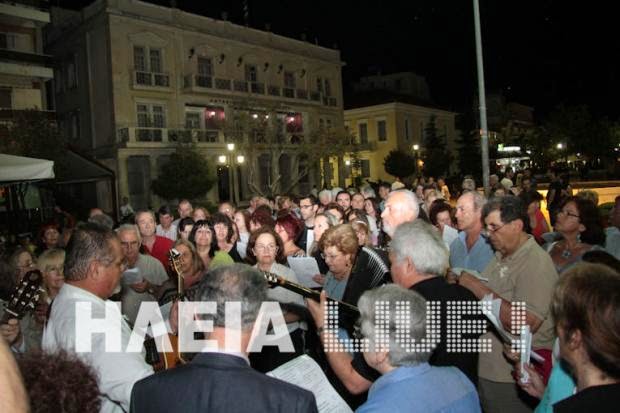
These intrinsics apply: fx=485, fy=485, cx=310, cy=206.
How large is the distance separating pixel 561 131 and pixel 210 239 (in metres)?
42.3

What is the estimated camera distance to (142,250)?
6523 millimetres

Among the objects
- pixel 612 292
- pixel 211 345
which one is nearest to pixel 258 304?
pixel 211 345

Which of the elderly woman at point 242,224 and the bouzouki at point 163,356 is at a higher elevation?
the elderly woman at point 242,224

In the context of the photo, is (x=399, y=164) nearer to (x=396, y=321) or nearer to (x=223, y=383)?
(x=396, y=321)

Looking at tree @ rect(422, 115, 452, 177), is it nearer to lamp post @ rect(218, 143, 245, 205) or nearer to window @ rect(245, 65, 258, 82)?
window @ rect(245, 65, 258, 82)

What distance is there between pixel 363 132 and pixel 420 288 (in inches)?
1717

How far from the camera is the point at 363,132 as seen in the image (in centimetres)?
4553

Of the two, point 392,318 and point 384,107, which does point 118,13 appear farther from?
point 392,318

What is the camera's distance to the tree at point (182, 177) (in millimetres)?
26969

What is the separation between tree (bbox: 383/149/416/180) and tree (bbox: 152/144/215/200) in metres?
19.1

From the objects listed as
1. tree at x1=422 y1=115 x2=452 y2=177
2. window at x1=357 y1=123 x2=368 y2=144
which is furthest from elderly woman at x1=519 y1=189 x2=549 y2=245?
window at x1=357 y1=123 x2=368 y2=144

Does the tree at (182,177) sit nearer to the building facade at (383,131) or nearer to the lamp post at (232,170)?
the lamp post at (232,170)

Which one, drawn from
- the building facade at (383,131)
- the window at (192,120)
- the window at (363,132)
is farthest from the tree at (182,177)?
the window at (363,132)

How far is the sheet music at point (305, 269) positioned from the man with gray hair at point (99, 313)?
7.37ft
